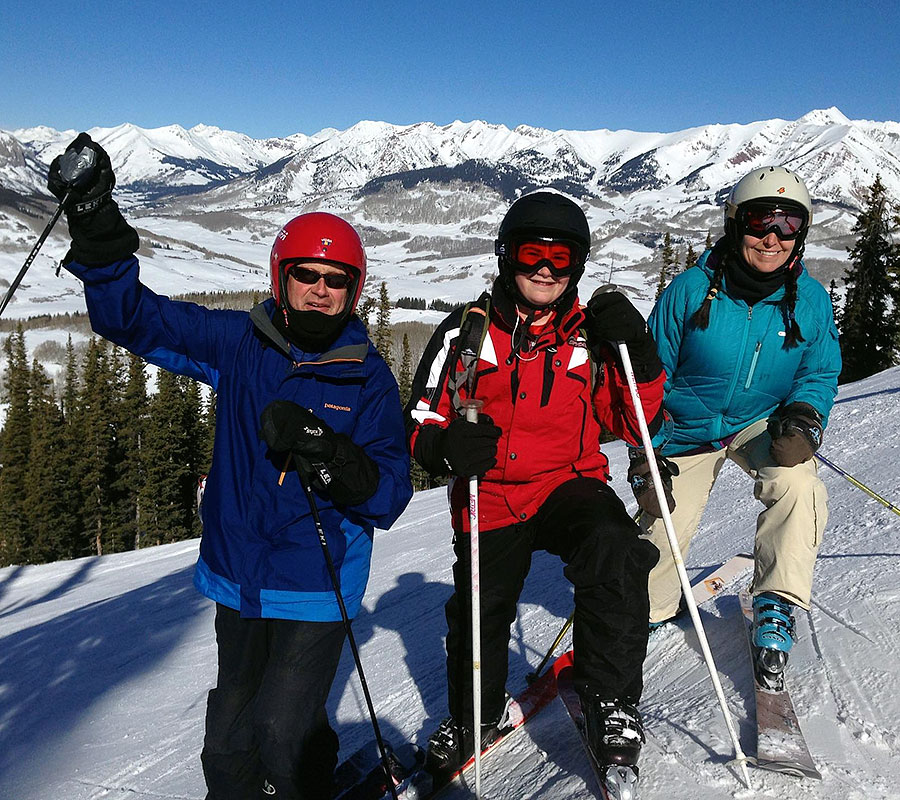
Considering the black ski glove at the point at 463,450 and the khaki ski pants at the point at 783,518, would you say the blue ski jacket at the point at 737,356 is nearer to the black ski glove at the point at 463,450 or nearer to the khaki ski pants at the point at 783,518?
the khaki ski pants at the point at 783,518

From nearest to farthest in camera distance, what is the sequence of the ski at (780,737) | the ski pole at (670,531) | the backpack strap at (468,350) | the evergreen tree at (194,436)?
the ski at (780,737) → the ski pole at (670,531) → the backpack strap at (468,350) → the evergreen tree at (194,436)

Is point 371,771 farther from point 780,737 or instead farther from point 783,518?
point 783,518

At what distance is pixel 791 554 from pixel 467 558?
1.64 meters

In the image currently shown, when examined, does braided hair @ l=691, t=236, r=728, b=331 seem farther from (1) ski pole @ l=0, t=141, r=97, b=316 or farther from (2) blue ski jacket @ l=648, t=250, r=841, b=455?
(1) ski pole @ l=0, t=141, r=97, b=316

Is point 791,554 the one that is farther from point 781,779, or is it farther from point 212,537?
point 212,537

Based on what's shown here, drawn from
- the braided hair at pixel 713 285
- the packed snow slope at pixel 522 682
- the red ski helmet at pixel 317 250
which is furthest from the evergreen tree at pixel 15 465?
the braided hair at pixel 713 285

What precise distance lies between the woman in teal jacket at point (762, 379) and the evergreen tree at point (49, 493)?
131ft

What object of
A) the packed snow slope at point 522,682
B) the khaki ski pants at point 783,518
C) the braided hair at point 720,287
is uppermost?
the braided hair at point 720,287

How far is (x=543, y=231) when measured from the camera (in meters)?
3.26

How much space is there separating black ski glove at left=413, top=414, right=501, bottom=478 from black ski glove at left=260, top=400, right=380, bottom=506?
12.3 inches

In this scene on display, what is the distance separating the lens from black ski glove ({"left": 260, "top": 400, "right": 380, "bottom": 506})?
2.63 m

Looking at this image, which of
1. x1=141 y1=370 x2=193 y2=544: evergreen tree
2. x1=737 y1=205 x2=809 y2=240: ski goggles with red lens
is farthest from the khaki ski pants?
x1=141 y1=370 x2=193 y2=544: evergreen tree

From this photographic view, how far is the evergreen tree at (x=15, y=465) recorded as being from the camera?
123ft

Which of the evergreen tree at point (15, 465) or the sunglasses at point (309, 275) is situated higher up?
the sunglasses at point (309, 275)
